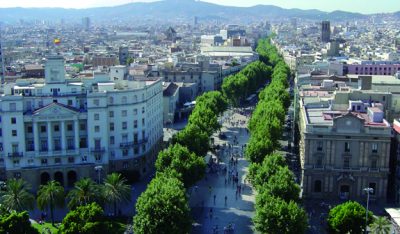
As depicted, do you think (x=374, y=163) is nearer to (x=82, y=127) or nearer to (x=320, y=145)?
(x=320, y=145)

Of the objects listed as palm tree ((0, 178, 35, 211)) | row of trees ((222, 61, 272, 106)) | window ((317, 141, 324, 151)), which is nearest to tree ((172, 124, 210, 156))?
window ((317, 141, 324, 151))

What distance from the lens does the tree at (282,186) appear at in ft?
208

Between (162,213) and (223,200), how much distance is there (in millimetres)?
24103

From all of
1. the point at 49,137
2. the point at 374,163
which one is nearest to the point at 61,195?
the point at 49,137

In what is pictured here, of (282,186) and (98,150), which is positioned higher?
(282,186)

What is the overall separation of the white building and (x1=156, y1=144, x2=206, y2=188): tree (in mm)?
13656

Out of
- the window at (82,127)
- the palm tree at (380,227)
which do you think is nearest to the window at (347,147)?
the palm tree at (380,227)

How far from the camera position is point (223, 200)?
78.6m

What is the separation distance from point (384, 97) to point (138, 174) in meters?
45.2

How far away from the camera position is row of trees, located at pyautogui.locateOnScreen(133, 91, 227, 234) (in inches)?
2197

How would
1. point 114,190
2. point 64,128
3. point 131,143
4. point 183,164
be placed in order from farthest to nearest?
point 131,143 → point 64,128 → point 183,164 → point 114,190

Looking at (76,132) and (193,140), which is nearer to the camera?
(76,132)

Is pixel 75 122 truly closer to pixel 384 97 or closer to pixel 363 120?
pixel 363 120

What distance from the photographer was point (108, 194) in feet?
223
